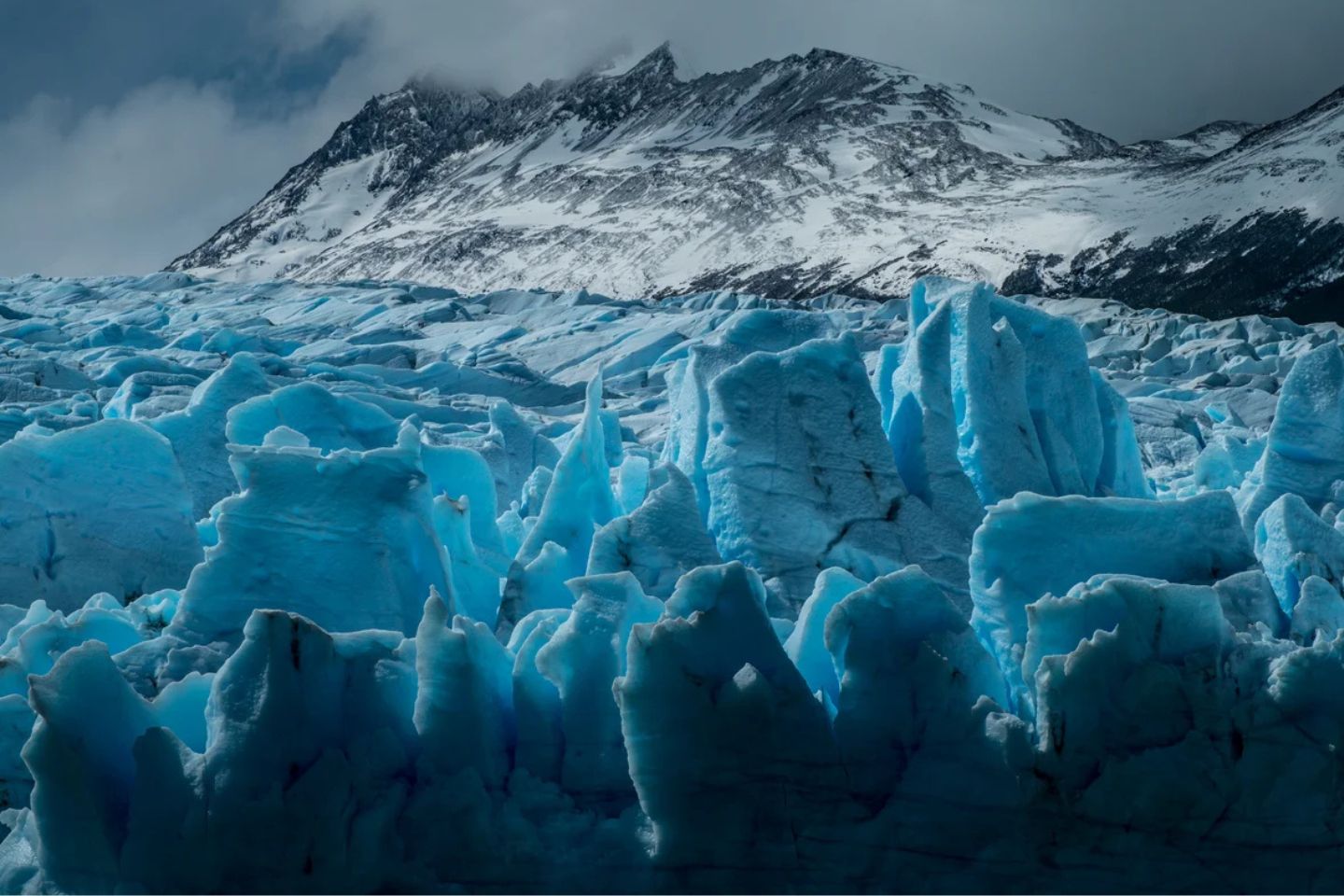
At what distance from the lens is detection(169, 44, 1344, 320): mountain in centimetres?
4694

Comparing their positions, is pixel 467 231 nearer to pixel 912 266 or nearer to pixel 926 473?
pixel 912 266

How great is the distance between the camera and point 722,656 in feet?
12.8

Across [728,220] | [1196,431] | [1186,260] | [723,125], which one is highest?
[723,125]

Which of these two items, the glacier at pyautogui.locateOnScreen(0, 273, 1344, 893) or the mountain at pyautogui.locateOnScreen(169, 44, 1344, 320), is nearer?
the glacier at pyautogui.locateOnScreen(0, 273, 1344, 893)

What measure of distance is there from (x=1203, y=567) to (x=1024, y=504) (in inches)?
34.6

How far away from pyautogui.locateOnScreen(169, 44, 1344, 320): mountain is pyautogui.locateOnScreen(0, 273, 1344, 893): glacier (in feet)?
134

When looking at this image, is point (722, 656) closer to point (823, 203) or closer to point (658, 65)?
point (823, 203)

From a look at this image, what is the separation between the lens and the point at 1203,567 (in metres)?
4.90

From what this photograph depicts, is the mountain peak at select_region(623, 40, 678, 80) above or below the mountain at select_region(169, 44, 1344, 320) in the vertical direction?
above

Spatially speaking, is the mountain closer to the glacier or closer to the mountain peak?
the mountain peak

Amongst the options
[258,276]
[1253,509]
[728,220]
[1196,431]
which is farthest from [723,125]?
[1253,509]

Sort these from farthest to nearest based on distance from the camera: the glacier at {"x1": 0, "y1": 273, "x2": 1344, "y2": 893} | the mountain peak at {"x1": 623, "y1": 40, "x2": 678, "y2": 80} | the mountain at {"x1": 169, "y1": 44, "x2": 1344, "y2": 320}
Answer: the mountain peak at {"x1": 623, "y1": 40, "x2": 678, "y2": 80} < the mountain at {"x1": 169, "y1": 44, "x2": 1344, "y2": 320} < the glacier at {"x1": 0, "y1": 273, "x2": 1344, "y2": 893}

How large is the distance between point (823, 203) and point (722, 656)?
220ft

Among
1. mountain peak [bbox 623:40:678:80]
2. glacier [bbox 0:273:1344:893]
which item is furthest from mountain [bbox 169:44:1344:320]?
glacier [bbox 0:273:1344:893]
